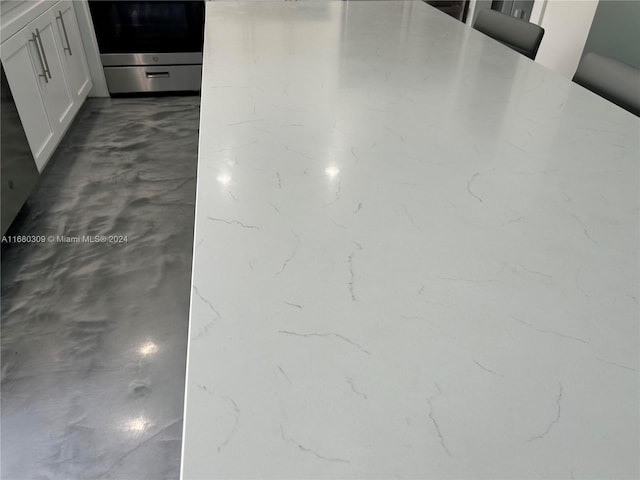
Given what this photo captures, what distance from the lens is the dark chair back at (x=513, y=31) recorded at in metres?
1.90

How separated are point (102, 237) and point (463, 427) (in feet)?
6.57

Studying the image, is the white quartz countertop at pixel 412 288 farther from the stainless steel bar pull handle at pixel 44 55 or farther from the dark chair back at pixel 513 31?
the stainless steel bar pull handle at pixel 44 55

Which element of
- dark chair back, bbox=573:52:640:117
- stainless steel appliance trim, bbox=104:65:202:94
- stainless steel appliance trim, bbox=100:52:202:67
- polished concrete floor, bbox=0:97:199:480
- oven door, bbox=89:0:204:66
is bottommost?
polished concrete floor, bbox=0:97:199:480

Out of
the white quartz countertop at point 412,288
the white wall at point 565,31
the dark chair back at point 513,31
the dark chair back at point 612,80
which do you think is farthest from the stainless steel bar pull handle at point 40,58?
the white wall at point 565,31

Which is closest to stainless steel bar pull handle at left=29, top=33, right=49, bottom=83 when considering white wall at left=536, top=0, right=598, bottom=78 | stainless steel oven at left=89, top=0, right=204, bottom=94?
stainless steel oven at left=89, top=0, right=204, bottom=94

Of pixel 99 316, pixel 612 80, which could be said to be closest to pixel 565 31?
pixel 612 80

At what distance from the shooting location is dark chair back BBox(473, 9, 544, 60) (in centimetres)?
190

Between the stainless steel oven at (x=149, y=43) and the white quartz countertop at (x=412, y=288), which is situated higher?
the white quartz countertop at (x=412, y=288)

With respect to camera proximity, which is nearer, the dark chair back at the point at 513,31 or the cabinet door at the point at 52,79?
the dark chair back at the point at 513,31

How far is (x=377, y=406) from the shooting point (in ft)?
→ 1.71

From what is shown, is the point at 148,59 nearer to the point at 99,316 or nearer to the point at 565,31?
the point at 99,316

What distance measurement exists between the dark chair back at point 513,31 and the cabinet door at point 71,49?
7.66 ft

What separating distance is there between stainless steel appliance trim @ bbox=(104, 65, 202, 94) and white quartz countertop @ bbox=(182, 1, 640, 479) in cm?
238

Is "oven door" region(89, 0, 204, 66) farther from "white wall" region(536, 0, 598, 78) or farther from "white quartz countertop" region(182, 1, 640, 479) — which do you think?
"white wall" region(536, 0, 598, 78)
